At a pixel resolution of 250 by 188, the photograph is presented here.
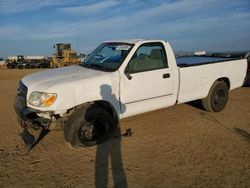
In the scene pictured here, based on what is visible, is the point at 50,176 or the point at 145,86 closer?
the point at 50,176

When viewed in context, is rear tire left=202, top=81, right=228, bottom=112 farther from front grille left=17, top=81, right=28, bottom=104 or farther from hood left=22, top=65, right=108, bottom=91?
front grille left=17, top=81, right=28, bottom=104

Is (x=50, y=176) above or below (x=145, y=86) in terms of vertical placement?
below

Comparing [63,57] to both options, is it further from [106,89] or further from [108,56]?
[106,89]

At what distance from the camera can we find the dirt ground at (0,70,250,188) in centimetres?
372

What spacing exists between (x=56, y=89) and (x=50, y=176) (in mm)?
1354

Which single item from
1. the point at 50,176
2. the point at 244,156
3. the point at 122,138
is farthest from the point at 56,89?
the point at 244,156

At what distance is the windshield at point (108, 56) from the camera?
17.2 ft

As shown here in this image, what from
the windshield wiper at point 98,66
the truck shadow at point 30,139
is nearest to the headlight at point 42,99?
the truck shadow at point 30,139

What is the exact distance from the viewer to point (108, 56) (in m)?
5.74

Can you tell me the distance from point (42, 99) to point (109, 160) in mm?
1477

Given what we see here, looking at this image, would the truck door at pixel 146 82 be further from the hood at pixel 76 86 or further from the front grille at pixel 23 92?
the front grille at pixel 23 92

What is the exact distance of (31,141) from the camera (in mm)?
5250

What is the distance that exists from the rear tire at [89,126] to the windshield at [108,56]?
3.00ft

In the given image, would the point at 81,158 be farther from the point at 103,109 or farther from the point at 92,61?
the point at 92,61
